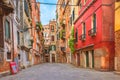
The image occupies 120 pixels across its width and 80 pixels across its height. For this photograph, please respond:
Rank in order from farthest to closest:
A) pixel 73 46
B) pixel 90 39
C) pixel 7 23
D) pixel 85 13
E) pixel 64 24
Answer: pixel 64 24 < pixel 73 46 < pixel 85 13 < pixel 90 39 < pixel 7 23

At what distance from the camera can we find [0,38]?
44.0ft

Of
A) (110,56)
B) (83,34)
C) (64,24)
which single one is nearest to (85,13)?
(83,34)

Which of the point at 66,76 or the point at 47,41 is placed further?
the point at 47,41

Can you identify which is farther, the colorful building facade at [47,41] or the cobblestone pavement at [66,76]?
the colorful building facade at [47,41]

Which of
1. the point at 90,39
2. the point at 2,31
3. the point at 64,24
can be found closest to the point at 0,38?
the point at 2,31

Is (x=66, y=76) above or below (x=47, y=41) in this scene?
below

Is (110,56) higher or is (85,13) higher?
(85,13)

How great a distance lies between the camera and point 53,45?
7325 cm

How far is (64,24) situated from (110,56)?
105ft

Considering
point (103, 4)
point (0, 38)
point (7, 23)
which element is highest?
point (103, 4)

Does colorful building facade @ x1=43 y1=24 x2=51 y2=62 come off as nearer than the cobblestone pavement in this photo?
No

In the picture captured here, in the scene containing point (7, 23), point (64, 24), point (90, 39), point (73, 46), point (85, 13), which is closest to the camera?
point (7, 23)

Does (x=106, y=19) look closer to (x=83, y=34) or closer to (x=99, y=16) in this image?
(x=99, y=16)

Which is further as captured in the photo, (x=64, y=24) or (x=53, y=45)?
(x=53, y=45)
